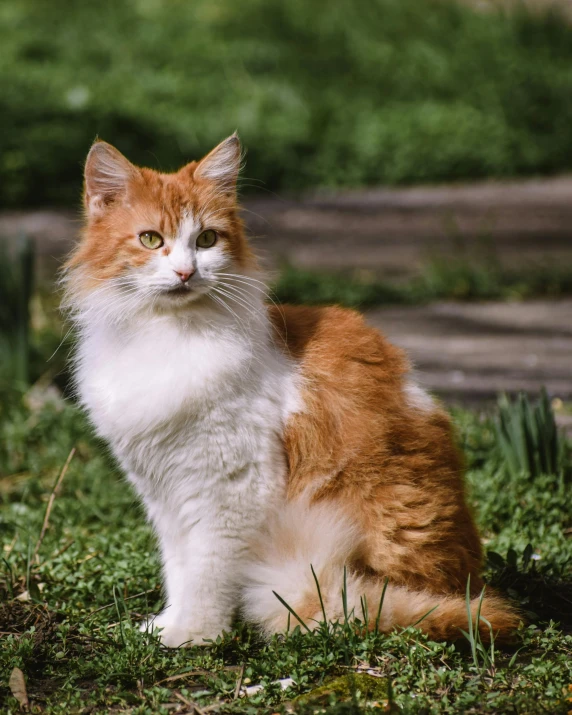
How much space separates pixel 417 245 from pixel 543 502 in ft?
10.9

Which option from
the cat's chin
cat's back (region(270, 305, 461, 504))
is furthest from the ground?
the cat's chin

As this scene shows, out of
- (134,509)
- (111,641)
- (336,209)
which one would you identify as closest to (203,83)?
(336,209)

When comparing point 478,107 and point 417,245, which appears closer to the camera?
point 417,245

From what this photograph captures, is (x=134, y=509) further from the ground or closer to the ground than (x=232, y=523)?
closer to the ground

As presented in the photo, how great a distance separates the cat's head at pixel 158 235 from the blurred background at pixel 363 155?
180 cm

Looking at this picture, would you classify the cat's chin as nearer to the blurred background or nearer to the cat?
the cat

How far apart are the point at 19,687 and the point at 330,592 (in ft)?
2.78

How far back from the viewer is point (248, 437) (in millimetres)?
2555

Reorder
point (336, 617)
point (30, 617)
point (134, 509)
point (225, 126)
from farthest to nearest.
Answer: point (225, 126)
point (134, 509)
point (30, 617)
point (336, 617)

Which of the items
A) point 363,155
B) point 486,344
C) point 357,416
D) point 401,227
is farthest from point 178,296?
point 363,155

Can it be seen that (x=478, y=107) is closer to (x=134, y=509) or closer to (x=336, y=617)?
(x=134, y=509)

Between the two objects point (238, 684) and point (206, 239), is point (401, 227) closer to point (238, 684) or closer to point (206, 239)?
point (206, 239)

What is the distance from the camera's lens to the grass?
7.48ft

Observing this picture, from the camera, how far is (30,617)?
108 inches
